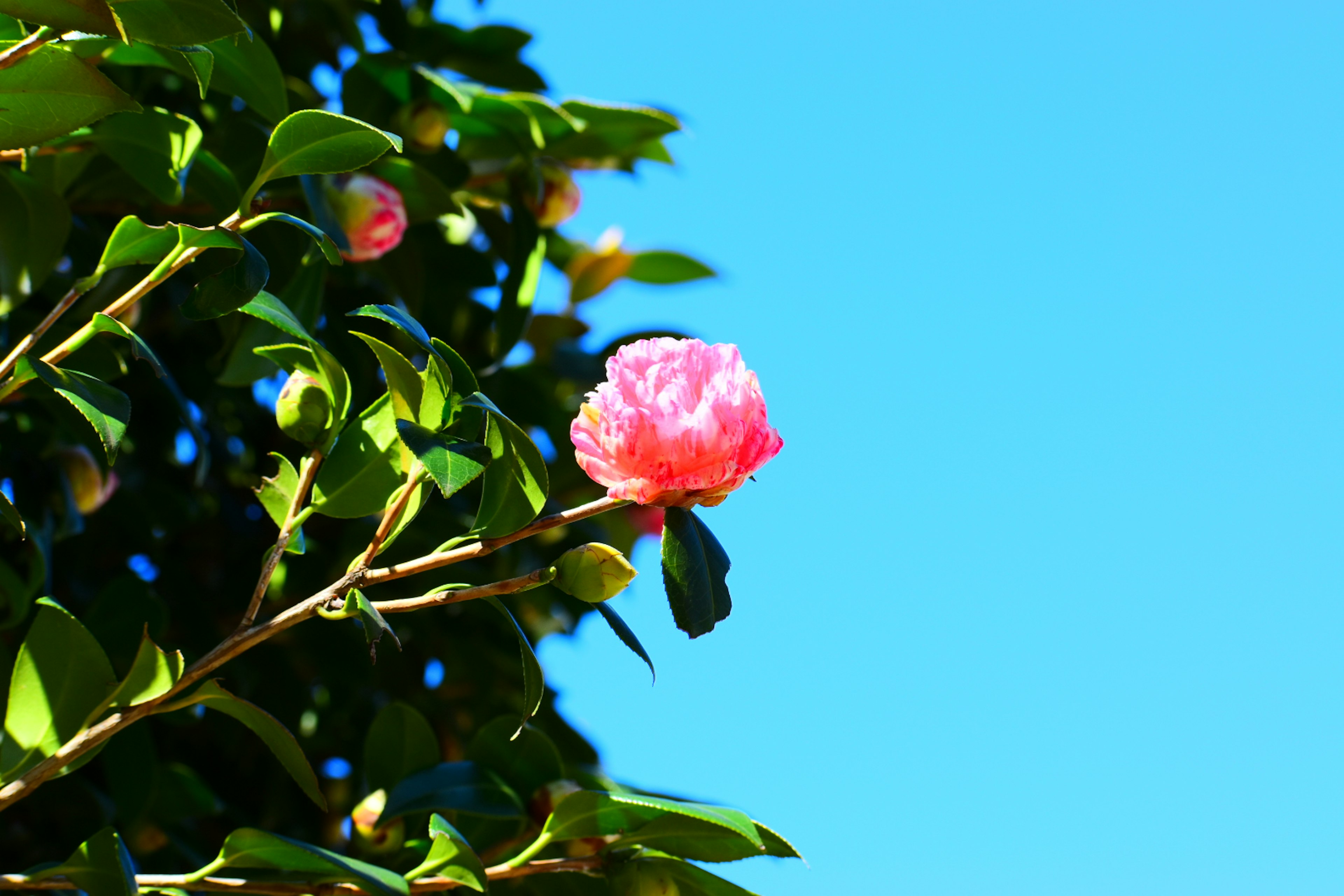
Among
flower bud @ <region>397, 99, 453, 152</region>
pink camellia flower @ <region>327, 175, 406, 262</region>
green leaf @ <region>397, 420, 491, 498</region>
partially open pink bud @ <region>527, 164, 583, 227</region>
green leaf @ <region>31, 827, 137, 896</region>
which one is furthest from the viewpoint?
partially open pink bud @ <region>527, 164, 583, 227</region>

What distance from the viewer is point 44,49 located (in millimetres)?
654

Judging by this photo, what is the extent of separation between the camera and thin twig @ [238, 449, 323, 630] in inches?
26.0

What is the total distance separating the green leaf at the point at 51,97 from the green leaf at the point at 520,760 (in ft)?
1.75

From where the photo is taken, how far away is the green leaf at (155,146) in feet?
2.84

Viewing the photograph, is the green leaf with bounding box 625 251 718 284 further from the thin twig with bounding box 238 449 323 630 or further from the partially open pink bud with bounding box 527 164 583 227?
the thin twig with bounding box 238 449 323 630

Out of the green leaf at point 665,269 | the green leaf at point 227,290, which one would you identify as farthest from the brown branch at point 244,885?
the green leaf at point 665,269

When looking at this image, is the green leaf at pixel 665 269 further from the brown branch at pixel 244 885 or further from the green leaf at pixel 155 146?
the brown branch at pixel 244 885

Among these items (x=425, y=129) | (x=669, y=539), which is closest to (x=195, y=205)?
(x=425, y=129)

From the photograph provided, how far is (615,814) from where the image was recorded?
0.81 m

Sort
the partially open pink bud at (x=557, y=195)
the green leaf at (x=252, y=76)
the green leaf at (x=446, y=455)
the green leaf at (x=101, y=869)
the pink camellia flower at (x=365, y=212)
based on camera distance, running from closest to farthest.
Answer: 1. the green leaf at (x=446, y=455)
2. the green leaf at (x=101, y=869)
3. the green leaf at (x=252, y=76)
4. the pink camellia flower at (x=365, y=212)
5. the partially open pink bud at (x=557, y=195)

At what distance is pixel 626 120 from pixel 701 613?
72cm

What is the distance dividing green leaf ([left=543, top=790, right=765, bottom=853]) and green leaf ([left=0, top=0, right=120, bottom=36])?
562 millimetres

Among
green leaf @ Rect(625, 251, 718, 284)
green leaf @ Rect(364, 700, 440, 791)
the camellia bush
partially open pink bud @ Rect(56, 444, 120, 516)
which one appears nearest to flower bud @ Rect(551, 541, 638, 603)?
the camellia bush

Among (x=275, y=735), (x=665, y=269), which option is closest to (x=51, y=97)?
(x=275, y=735)
